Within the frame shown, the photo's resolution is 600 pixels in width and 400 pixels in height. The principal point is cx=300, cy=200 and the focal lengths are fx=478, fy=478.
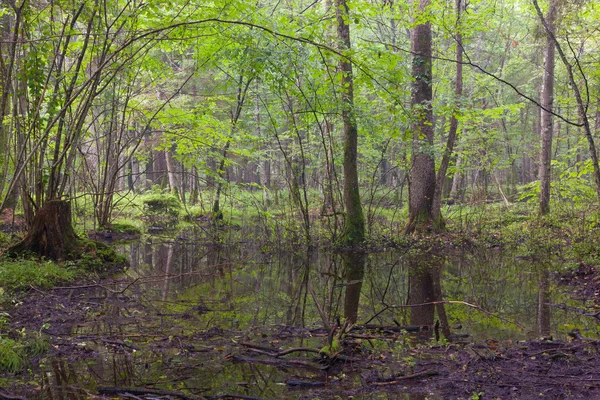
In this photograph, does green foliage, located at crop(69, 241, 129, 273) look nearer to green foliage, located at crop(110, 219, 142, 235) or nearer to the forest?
the forest

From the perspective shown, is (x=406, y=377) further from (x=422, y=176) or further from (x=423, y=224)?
(x=422, y=176)

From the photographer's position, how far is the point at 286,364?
4.32 m

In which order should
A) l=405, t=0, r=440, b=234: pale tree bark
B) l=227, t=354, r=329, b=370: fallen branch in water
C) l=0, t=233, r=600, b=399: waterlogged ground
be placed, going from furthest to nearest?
l=405, t=0, r=440, b=234: pale tree bark
l=227, t=354, r=329, b=370: fallen branch in water
l=0, t=233, r=600, b=399: waterlogged ground

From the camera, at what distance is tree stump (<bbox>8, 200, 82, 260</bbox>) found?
819cm

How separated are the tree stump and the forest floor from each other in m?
2.66

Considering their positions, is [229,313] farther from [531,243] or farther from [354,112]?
[531,243]

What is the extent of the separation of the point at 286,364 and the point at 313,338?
942 millimetres

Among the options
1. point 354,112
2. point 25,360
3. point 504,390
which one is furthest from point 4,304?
→ point 354,112

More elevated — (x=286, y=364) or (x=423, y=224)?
(x=423, y=224)

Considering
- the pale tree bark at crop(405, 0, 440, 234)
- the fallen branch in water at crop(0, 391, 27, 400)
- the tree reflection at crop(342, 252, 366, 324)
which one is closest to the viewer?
the fallen branch in water at crop(0, 391, 27, 400)

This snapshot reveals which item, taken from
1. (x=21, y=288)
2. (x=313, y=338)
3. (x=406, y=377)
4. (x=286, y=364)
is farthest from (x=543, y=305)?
(x=21, y=288)

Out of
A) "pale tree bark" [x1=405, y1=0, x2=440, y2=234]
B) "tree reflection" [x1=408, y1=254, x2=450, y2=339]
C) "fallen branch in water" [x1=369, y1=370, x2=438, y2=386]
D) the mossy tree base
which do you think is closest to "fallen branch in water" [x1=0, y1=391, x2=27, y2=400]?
"fallen branch in water" [x1=369, y1=370, x2=438, y2=386]

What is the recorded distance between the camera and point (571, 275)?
8.36 metres

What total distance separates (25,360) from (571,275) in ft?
27.2
